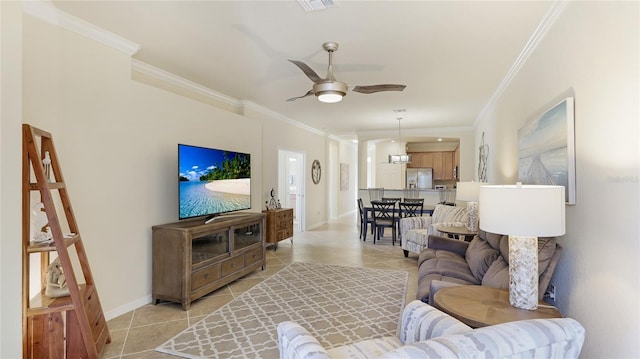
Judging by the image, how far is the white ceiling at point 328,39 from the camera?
2.49 m

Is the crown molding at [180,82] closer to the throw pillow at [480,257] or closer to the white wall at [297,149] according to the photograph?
the white wall at [297,149]

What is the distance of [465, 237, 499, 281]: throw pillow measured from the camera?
2.85 metres

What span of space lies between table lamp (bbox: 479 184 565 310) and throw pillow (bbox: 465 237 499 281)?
1041mm

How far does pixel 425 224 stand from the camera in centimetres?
554

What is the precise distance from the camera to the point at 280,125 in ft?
21.7

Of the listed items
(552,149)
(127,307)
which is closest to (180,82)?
(127,307)

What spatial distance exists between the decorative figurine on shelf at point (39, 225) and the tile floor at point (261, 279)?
97 cm

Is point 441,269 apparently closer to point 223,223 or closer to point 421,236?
point 421,236

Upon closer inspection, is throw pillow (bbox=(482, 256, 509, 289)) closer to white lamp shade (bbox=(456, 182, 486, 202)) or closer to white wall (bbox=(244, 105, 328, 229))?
white lamp shade (bbox=(456, 182, 486, 202))

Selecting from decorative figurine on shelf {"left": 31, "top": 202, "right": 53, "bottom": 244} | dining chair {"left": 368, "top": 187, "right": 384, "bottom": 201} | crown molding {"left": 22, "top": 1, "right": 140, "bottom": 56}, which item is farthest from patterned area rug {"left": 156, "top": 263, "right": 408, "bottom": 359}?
dining chair {"left": 368, "top": 187, "right": 384, "bottom": 201}

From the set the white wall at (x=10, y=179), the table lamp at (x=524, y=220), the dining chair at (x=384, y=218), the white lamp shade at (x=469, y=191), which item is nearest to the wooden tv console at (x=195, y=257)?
the white wall at (x=10, y=179)

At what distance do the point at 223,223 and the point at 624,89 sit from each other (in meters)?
3.49

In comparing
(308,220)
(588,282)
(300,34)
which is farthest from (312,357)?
(308,220)

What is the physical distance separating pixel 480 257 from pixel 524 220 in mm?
1473
